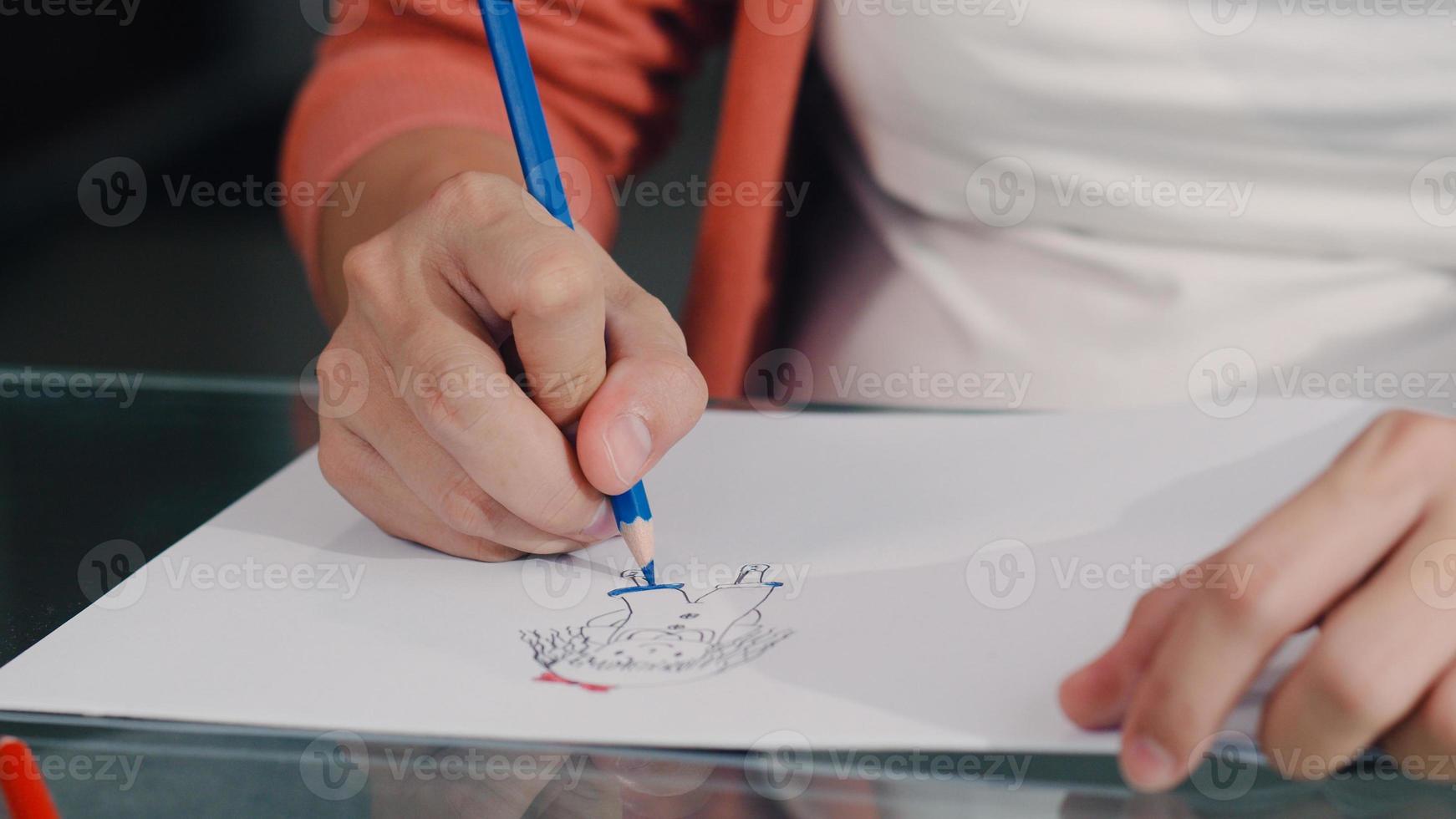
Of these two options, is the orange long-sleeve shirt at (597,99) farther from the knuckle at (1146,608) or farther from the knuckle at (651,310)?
the knuckle at (1146,608)

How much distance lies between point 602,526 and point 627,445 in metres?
0.04

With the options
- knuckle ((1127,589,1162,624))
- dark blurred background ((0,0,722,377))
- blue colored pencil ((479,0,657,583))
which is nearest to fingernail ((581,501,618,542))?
blue colored pencil ((479,0,657,583))

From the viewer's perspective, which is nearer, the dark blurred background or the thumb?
the thumb

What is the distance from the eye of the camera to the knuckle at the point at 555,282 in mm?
355

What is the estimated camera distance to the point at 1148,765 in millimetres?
264

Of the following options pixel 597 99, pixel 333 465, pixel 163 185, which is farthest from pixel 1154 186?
pixel 163 185

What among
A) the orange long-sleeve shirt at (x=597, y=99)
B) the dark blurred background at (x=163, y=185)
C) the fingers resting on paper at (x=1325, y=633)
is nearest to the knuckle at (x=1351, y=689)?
the fingers resting on paper at (x=1325, y=633)

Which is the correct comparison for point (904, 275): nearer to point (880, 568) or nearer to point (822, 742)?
point (880, 568)

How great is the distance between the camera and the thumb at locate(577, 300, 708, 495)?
0.37 meters

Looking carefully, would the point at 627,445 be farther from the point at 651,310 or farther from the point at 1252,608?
the point at 1252,608

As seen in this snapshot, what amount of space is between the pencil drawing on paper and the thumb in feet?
0.12

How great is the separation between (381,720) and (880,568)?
0.52 feet

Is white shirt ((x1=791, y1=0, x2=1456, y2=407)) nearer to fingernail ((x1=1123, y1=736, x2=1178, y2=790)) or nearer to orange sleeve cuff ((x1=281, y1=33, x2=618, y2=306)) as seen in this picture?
orange sleeve cuff ((x1=281, y1=33, x2=618, y2=306))

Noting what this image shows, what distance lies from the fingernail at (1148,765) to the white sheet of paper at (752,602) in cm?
2
